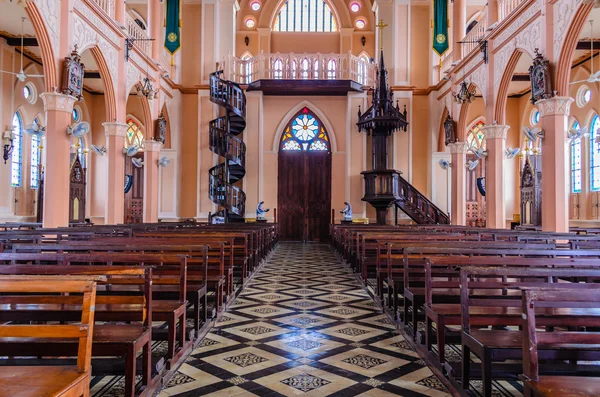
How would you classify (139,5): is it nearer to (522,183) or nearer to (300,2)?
(300,2)

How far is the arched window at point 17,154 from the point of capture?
14.8 metres

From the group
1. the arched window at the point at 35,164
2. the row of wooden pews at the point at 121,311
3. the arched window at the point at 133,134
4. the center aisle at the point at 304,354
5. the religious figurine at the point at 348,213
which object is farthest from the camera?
the arched window at the point at 133,134

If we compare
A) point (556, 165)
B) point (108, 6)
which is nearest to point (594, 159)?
point (556, 165)

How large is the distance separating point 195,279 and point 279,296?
7.39ft

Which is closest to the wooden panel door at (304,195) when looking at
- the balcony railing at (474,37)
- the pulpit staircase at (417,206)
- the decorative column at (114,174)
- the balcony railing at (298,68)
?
the balcony railing at (298,68)

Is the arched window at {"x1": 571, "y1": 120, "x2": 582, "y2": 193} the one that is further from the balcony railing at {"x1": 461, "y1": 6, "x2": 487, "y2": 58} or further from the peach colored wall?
the peach colored wall

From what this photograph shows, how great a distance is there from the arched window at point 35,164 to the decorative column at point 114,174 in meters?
4.49

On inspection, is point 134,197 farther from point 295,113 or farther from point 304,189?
point 295,113

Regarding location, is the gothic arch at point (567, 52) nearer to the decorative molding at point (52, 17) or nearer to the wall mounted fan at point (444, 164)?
the wall mounted fan at point (444, 164)

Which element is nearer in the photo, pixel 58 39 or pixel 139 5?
pixel 58 39

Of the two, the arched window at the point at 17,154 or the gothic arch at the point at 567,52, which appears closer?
the gothic arch at the point at 567,52

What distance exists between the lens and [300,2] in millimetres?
21438

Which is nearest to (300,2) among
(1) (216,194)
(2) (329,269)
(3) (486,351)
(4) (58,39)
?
(1) (216,194)

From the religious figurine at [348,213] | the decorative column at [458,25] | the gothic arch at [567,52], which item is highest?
the decorative column at [458,25]
